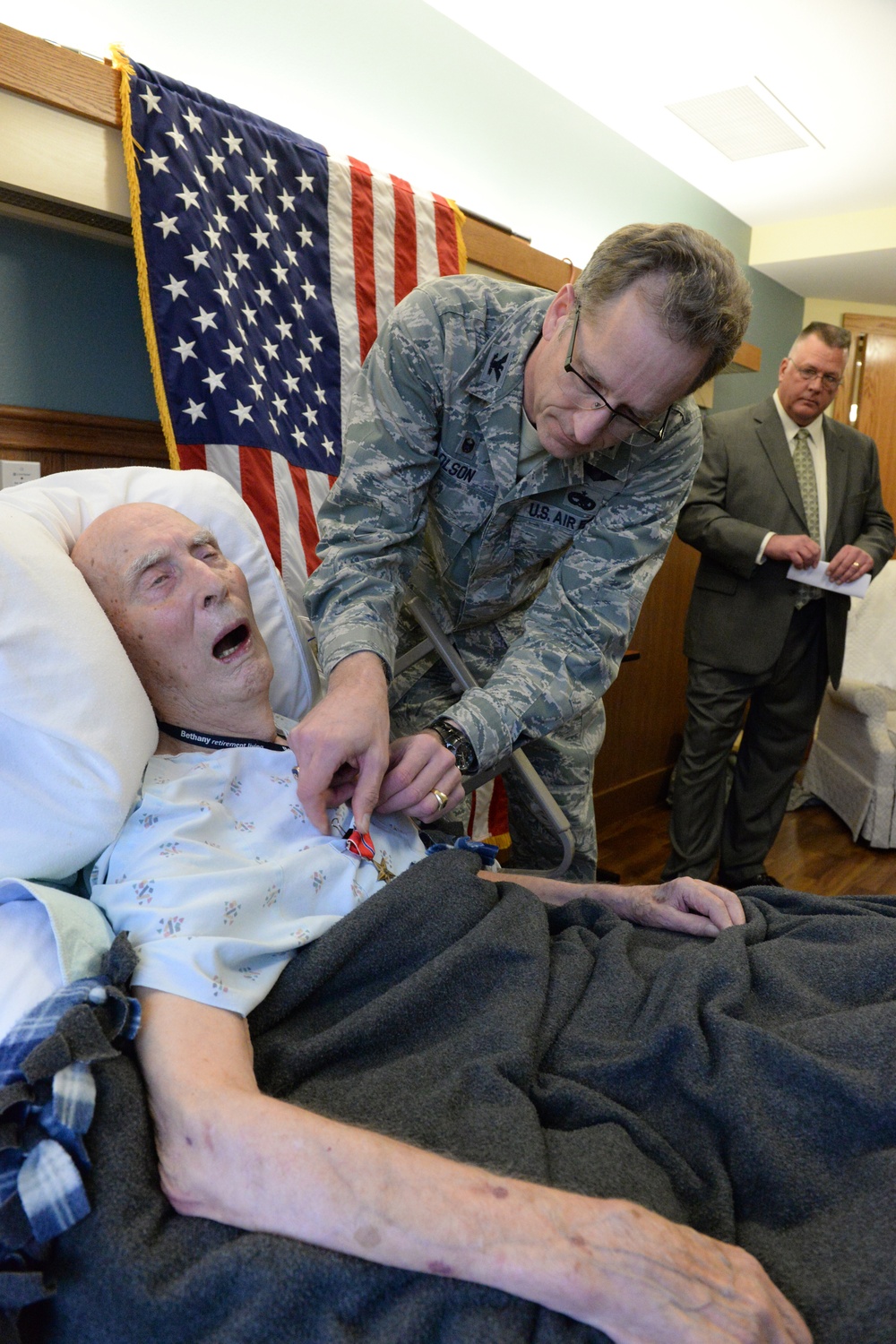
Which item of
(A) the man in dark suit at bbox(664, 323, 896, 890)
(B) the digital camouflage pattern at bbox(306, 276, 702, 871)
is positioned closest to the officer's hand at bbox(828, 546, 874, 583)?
(A) the man in dark suit at bbox(664, 323, 896, 890)

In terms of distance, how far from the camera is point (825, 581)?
2.88 m

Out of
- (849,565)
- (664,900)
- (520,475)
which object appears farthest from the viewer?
(849,565)

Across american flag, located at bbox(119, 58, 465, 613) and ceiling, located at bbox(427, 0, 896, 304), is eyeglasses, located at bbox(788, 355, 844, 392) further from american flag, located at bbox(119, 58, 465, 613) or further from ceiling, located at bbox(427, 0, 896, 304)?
american flag, located at bbox(119, 58, 465, 613)

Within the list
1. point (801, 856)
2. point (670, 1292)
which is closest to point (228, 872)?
point (670, 1292)

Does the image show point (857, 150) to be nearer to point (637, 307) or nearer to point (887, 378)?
point (887, 378)

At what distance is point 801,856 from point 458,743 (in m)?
2.77

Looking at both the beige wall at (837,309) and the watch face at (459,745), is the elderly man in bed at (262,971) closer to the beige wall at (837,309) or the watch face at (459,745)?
the watch face at (459,745)

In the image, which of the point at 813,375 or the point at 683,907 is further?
the point at 813,375

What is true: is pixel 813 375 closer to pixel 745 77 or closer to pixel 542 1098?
pixel 745 77

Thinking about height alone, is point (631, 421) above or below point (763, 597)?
above

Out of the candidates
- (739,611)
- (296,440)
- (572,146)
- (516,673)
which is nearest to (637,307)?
(516,673)

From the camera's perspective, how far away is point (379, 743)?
3.65ft

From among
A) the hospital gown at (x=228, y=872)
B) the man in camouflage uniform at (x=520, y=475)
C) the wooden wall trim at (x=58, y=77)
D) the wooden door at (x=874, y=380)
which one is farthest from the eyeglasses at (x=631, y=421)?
the wooden door at (x=874, y=380)

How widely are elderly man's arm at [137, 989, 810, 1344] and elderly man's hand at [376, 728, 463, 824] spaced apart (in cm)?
46
